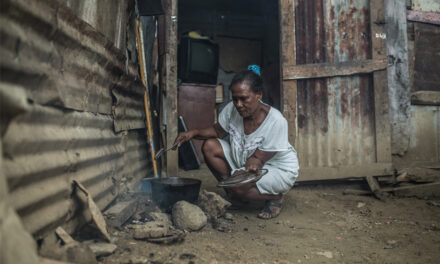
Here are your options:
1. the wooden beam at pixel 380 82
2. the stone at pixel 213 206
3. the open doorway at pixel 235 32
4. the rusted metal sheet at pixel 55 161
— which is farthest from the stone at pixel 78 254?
the open doorway at pixel 235 32

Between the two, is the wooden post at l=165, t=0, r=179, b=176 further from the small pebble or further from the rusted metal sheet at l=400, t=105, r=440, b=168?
the rusted metal sheet at l=400, t=105, r=440, b=168

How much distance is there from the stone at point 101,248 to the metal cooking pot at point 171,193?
0.79 m

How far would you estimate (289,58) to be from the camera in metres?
3.78

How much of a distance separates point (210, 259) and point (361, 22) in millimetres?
3352

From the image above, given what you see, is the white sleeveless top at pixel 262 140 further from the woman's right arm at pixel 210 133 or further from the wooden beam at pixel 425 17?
the wooden beam at pixel 425 17

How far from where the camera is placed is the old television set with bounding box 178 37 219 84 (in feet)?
20.2

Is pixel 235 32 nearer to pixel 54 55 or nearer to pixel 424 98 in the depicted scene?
pixel 424 98

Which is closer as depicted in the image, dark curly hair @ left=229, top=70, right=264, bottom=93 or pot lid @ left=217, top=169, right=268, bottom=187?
pot lid @ left=217, top=169, right=268, bottom=187

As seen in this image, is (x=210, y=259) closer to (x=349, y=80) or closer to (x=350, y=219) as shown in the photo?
(x=350, y=219)

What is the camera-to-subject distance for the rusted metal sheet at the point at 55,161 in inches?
52.4

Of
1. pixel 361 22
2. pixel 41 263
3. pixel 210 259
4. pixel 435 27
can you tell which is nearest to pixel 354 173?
pixel 361 22

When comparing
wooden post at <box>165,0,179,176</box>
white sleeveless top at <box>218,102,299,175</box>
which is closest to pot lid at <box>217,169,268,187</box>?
white sleeveless top at <box>218,102,299,175</box>

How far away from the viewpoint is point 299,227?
8.73 ft

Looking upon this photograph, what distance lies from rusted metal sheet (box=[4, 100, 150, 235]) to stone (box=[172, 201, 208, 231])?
0.55m
